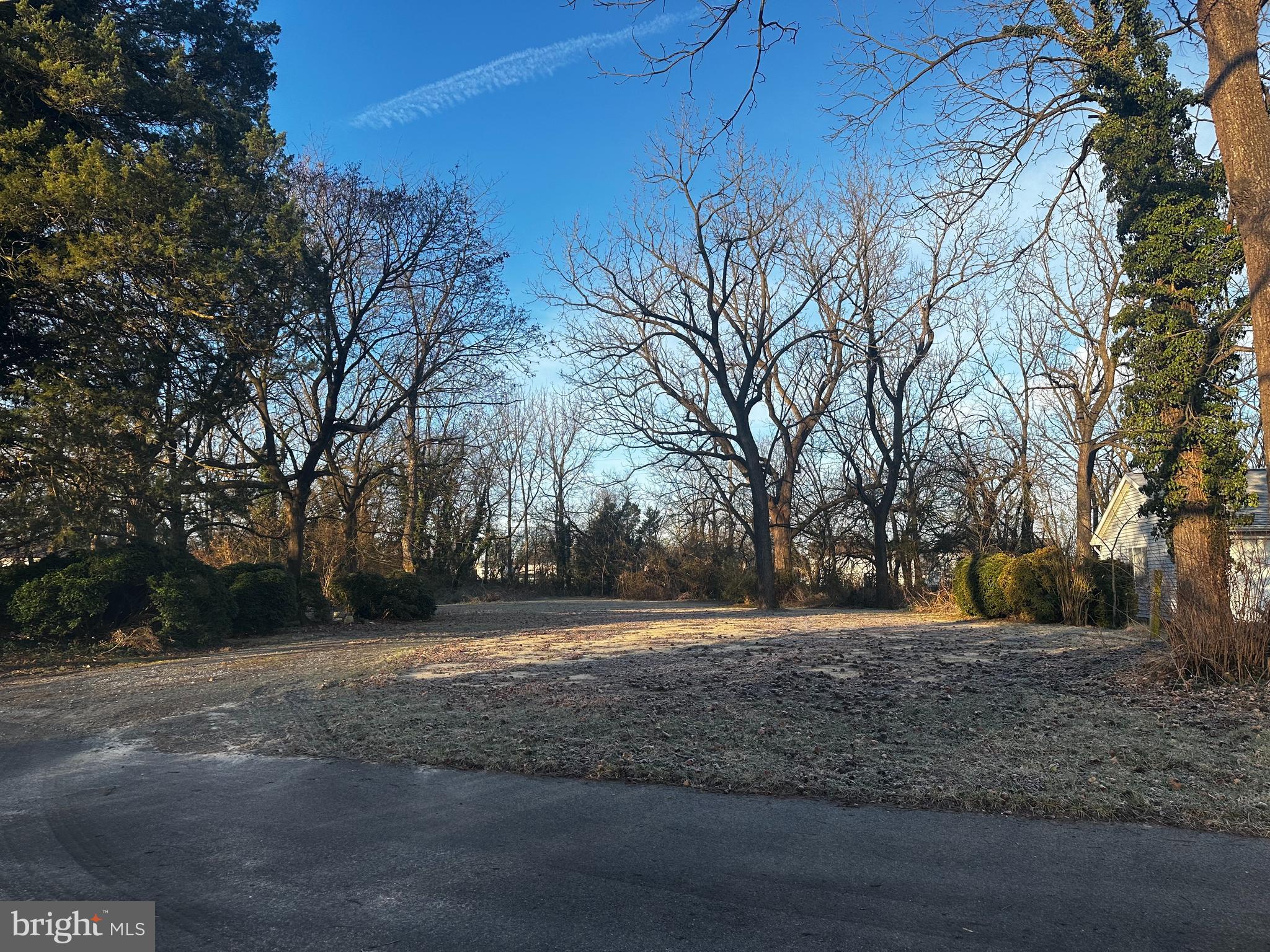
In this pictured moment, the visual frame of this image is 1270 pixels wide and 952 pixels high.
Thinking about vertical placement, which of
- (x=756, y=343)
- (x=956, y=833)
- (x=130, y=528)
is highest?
(x=756, y=343)

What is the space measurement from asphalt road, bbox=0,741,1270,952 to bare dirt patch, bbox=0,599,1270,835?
0.51m

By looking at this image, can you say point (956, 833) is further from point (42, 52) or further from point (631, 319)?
point (631, 319)

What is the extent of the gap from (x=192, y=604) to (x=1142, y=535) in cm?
2442

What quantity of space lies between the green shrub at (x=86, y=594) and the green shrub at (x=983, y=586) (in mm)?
16266

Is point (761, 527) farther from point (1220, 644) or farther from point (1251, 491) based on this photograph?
point (1220, 644)

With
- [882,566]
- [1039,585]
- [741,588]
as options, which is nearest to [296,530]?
[741,588]

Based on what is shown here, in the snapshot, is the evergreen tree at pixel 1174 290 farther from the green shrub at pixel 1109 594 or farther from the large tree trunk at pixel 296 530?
the large tree trunk at pixel 296 530

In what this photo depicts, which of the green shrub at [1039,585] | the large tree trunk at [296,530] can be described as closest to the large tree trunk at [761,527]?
the green shrub at [1039,585]

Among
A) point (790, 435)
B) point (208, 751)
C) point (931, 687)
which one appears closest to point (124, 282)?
point (208, 751)

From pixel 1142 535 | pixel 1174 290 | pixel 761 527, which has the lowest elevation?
pixel 1142 535

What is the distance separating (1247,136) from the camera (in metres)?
7.91

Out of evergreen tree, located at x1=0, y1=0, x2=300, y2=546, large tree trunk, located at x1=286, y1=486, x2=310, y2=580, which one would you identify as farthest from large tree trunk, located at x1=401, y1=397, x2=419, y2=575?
evergreen tree, located at x1=0, y1=0, x2=300, y2=546

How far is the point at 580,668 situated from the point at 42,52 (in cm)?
1226

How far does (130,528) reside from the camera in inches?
540
